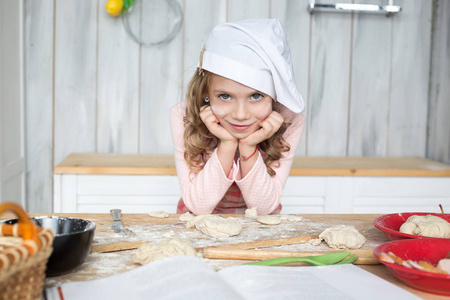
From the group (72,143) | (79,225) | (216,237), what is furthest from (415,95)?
(79,225)

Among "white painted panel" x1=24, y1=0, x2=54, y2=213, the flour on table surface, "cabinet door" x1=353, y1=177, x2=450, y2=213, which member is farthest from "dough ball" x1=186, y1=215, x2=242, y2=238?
"white painted panel" x1=24, y1=0, x2=54, y2=213

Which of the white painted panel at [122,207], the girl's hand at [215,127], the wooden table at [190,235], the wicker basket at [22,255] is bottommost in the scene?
the white painted panel at [122,207]

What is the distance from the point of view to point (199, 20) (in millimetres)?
2309

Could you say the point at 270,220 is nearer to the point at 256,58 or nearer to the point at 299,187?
the point at 256,58

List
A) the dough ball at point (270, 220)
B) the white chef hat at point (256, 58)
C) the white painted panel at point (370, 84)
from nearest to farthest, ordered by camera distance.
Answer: the dough ball at point (270, 220) → the white chef hat at point (256, 58) → the white painted panel at point (370, 84)

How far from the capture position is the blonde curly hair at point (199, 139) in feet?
4.49

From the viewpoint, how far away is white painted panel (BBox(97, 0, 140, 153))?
7.48 ft

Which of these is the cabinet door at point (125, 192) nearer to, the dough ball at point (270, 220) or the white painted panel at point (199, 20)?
the white painted panel at point (199, 20)

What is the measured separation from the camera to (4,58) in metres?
1.97

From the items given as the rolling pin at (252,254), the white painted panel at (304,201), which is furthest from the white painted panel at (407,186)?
the rolling pin at (252,254)

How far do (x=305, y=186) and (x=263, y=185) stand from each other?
0.69 m

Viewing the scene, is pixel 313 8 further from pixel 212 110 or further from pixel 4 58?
pixel 4 58

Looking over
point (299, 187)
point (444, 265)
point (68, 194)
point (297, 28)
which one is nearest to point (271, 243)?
point (444, 265)

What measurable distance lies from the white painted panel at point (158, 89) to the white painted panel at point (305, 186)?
2.25ft
